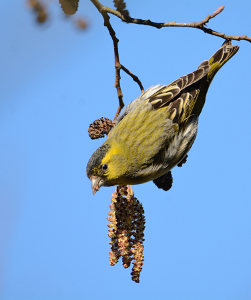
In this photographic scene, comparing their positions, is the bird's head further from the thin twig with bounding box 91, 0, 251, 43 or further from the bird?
the thin twig with bounding box 91, 0, 251, 43

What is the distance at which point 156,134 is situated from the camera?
10.8 ft

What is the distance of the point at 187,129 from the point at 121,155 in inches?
29.4

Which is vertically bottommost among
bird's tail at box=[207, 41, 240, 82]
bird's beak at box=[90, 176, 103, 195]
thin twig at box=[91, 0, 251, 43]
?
bird's beak at box=[90, 176, 103, 195]

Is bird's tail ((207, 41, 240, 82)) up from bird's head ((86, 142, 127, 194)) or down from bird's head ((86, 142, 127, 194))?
Result: up

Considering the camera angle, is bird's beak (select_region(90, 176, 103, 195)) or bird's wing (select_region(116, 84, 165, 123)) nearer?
bird's beak (select_region(90, 176, 103, 195))

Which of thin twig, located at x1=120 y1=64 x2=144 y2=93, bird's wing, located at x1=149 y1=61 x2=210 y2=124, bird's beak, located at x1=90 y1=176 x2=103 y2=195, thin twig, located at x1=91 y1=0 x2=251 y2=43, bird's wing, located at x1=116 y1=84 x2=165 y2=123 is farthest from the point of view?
bird's wing, located at x1=116 y1=84 x2=165 y2=123

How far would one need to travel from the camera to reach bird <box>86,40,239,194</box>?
10.4 feet

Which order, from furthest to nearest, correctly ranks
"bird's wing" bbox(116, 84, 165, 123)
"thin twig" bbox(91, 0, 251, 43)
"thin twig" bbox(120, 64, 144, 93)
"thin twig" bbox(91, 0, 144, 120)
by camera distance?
"bird's wing" bbox(116, 84, 165, 123)
"thin twig" bbox(120, 64, 144, 93)
"thin twig" bbox(91, 0, 144, 120)
"thin twig" bbox(91, 0, 251, 43)

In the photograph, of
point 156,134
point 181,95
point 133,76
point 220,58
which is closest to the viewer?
point 133,76

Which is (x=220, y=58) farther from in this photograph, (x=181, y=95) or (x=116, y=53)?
(x=116, y=53)

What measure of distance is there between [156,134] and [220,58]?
3.39 feet

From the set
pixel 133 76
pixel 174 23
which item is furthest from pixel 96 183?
pixel 174 23

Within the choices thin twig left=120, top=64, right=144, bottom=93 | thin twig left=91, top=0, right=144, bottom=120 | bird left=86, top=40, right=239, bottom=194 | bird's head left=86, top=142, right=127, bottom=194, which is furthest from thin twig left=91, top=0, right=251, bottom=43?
bird's head left=86, top=142, right=127, bottom=194

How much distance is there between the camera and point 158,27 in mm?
→ 2215
